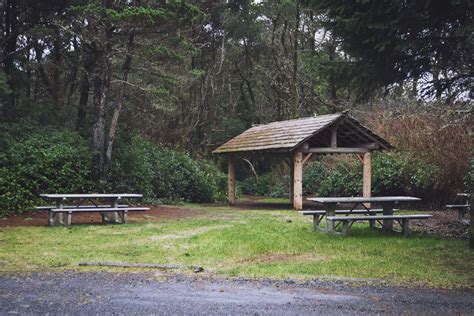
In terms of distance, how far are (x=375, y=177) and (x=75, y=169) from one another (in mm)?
11819

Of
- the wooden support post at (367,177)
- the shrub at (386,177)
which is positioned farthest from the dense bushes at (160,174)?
the wooden support post at (367,177)

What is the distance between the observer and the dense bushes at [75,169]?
1588 centimetres

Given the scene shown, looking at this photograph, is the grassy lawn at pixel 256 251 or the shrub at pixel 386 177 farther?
the shrub at pixel 386 177

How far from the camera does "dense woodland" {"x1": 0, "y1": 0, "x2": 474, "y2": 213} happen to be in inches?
318

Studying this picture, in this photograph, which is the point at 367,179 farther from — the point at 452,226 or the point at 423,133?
the point at 452,226

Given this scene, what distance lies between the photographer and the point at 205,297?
222 inches

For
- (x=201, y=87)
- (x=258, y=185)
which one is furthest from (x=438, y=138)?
(x=201, y=87)

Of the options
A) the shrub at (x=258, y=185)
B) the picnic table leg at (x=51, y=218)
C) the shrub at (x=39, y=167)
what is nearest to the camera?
the picnic table leg at (x=51, y=218)

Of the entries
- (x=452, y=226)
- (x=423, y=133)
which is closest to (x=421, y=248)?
(x=452, y=226)

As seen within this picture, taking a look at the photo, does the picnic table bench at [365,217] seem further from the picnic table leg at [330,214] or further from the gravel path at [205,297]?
the gravel path at [205,297]

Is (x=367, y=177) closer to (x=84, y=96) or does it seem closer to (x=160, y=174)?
(x=160, y=174)

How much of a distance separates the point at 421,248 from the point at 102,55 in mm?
13455

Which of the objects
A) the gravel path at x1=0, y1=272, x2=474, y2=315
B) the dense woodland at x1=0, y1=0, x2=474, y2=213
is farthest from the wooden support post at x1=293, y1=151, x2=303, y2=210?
the gravel path at x1=0, y1=272, x2=474, y2=315

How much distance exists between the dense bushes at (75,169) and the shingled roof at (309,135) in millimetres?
2625
